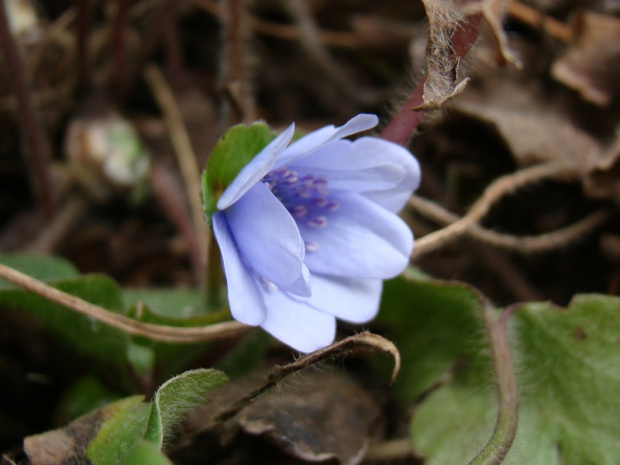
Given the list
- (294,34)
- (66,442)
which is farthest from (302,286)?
(294,34)

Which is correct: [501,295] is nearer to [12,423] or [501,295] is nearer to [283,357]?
[283,357]

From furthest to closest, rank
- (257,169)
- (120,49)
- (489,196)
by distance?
(120,49) < (489,196) < (257,169)

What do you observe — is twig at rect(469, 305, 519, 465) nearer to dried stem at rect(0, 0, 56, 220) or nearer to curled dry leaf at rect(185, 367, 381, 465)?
curled dry leaf at rect(185, 367, 381, 465)

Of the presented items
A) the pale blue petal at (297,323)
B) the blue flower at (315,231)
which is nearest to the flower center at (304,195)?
the blue flower at (315,231)

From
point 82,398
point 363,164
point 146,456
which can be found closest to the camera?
point 146,456

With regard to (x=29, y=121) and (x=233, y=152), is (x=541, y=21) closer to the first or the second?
(x=233, y=152)

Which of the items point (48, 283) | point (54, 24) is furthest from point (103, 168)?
point (48, 283)
